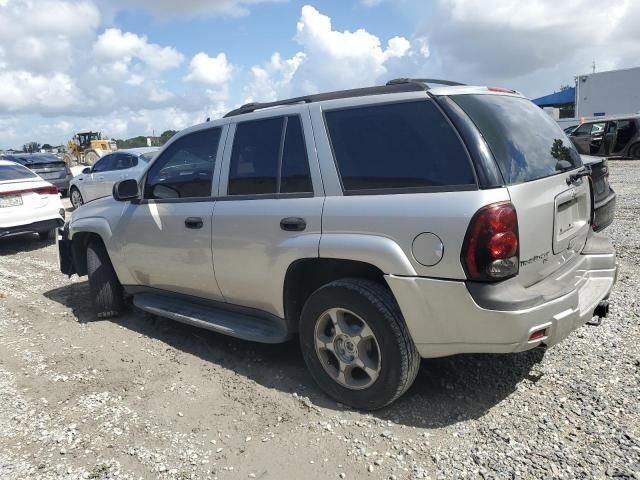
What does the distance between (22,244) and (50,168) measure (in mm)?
7367

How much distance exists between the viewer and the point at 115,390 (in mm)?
3701

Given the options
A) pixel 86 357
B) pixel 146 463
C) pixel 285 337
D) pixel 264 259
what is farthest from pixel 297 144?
pixel 86 357

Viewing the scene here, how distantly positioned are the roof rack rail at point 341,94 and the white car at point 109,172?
25.6ft

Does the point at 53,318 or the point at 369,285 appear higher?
the point at 369,285

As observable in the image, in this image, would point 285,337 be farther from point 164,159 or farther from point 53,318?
point 53,318

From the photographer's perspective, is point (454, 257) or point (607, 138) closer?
point (454, 257)

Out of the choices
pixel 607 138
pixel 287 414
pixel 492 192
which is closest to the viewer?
pixel 492 192

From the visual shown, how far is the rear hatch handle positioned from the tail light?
2.71 ft

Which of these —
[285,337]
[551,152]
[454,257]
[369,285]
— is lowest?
[285,337]

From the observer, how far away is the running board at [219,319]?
364 centimetres

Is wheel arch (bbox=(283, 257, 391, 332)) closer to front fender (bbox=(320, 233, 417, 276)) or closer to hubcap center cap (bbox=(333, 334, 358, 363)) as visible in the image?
front fender (bbox=(320, 233, 417, 276))

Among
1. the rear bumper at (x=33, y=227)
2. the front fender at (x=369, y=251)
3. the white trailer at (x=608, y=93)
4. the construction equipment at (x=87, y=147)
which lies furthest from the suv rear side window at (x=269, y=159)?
the construction equipment at (x=87, y=147)

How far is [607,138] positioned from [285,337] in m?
18.8

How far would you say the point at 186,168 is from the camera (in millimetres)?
4277
